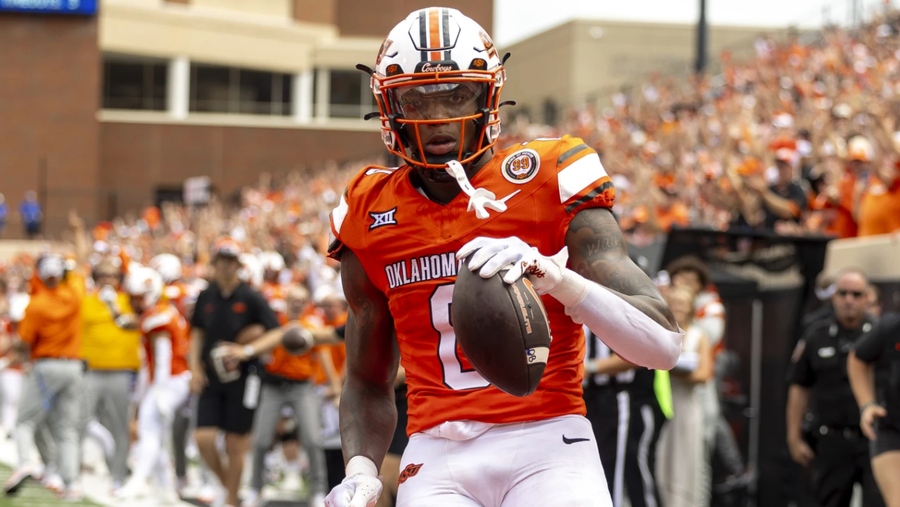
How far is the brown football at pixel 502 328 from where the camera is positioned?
242 cm

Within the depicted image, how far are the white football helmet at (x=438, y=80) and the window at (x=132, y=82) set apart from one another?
33.2 meters

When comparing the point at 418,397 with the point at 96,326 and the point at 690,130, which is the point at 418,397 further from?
the point at 690,130

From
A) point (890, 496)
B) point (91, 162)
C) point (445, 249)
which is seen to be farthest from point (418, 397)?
point (91, 162)

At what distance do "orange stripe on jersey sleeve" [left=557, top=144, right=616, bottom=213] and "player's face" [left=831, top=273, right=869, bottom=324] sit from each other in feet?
15.4

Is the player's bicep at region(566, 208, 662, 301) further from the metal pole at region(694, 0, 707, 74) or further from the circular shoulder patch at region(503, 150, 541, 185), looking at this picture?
the metal pole at region(694, 0, 707, 74)

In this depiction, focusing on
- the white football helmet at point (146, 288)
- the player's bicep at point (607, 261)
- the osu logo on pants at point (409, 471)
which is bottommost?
the white football helmet at point (146, 288)

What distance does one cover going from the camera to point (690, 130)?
1502 centimetres

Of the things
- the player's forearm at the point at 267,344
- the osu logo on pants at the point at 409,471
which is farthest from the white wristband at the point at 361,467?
the player's forearm at the point at 267,344

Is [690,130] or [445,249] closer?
[445,249]

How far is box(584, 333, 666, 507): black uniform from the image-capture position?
649 centimetres

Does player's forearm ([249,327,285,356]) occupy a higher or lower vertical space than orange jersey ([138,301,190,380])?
higher

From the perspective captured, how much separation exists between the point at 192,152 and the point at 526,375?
108 feet

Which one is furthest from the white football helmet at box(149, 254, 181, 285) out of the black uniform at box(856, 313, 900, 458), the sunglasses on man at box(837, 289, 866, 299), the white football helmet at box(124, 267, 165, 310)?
the black uniform at box(856, 313, 900, 458)

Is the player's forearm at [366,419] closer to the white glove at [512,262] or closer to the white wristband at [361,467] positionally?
the white wristband at [361,467]
